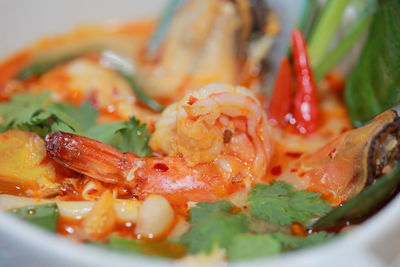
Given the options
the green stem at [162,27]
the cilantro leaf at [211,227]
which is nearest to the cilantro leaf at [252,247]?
the cilantro leaf at [211,227]

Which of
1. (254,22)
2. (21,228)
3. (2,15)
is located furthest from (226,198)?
(2,15)

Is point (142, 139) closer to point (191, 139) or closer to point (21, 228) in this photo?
point (191, 139)

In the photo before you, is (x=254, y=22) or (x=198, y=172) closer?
(x=198, y=172)

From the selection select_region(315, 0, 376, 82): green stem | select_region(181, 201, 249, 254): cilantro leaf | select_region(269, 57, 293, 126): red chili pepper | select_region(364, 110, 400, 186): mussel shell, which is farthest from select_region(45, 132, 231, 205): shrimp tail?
select_region(315, 0, 376, 82): green stem

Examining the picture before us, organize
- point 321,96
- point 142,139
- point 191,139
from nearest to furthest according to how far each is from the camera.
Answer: point 191,139 < point 142,139 < point 321,96

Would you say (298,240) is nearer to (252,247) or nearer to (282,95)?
(252,247)

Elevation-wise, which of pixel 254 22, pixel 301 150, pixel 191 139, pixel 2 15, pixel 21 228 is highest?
pixel 2 15

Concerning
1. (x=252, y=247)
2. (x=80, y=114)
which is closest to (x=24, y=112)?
(x=80, y=114)
